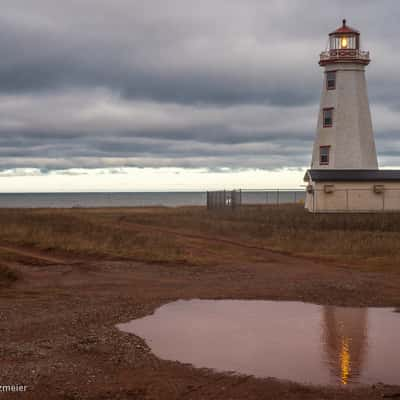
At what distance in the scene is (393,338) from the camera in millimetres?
12031

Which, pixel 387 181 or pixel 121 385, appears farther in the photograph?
pixel 387 181

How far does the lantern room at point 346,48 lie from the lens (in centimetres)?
4169

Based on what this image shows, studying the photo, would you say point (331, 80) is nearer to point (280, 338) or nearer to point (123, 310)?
point (123, 310)

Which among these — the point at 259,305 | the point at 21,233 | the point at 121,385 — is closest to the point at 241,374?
the point at 121,385

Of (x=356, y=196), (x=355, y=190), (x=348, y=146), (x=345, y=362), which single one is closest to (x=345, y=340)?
(x=345, y=362)

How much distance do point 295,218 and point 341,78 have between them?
36.7ft

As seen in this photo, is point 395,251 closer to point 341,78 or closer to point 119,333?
point 119,333

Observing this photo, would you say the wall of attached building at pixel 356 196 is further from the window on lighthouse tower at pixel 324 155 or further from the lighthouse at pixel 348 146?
the window on lighthouse tower at pixel 324 155

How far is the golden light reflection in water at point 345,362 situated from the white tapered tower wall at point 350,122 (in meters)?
31.5

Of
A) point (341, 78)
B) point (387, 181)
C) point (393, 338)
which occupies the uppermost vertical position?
point (341, 78)

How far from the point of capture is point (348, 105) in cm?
4203

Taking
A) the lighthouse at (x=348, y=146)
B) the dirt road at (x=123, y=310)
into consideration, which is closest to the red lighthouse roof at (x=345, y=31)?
the lighthouse at (x=348, y=146)

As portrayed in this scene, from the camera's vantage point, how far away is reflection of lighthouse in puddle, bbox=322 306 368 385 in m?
9.93

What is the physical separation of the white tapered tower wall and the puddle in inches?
1109
